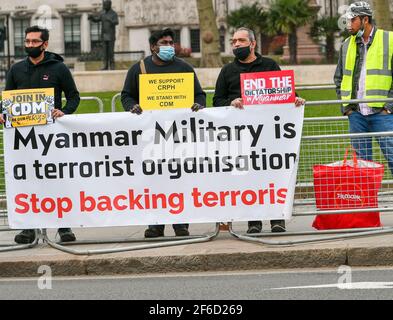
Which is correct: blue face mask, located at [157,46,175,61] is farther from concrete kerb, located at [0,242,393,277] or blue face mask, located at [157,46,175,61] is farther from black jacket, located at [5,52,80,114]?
concrete kerb, located at [0,242,393,277]

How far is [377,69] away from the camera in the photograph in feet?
42.6

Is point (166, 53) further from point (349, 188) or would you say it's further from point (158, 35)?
point (349, 188)

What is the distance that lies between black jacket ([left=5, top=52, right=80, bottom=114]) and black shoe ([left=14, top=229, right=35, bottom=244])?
1239 mm

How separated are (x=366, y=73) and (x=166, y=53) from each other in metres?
2.04

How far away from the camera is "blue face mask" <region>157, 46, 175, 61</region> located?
41.6 ft

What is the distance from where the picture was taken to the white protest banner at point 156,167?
39.0ft

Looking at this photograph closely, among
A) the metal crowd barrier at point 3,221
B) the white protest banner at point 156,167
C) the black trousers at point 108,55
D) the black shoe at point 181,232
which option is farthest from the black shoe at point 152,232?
the black trousers at point 108,55

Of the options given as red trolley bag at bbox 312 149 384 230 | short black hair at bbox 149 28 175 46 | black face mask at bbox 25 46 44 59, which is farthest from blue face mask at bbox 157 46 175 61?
red trolley bag at bbox 312 149 384 230

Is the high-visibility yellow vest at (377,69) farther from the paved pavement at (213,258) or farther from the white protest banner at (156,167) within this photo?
the paved pavement at (213,258)

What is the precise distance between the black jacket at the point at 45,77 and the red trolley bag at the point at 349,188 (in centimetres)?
258

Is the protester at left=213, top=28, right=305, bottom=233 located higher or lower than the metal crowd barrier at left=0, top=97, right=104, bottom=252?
higher

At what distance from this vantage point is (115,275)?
11539 mm

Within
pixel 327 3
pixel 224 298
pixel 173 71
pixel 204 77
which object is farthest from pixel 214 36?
pixel 224 298
